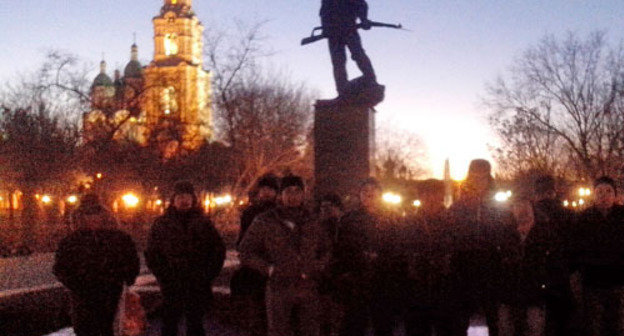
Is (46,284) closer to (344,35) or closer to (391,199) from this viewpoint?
(344,35)

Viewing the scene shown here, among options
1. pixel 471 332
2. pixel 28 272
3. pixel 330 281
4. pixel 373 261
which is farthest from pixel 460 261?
pixel 28 272

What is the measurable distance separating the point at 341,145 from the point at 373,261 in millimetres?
4920

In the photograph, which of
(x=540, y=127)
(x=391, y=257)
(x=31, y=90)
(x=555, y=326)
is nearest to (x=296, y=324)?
(x=391, y=257)

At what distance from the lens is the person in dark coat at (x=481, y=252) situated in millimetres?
6977

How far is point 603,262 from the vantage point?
7.12m

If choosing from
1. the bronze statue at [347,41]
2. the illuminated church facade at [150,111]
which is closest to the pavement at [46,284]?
the bronze statue at [347,41]

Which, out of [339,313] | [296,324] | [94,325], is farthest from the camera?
[339,313]

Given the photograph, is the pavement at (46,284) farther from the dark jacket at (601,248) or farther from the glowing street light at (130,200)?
the glowing street light at (130,200)

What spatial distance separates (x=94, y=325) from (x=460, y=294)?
3162 millimetres

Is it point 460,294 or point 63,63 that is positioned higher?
point 63,63

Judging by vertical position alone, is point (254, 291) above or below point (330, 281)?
below

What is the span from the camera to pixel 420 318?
741cm

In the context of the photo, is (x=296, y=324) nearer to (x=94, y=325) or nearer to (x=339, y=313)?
(x=339, y=313)

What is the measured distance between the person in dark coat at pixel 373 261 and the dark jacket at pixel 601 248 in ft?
5.05
